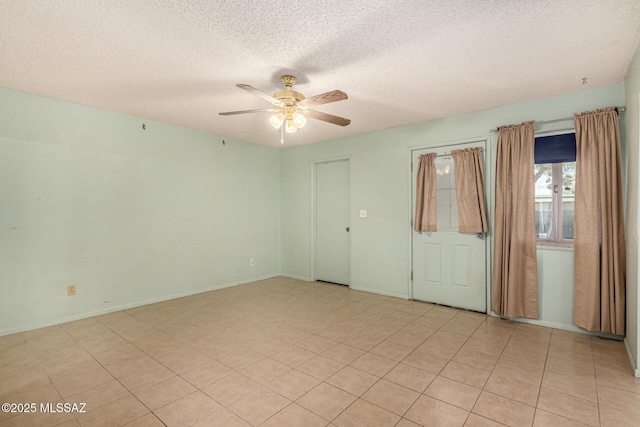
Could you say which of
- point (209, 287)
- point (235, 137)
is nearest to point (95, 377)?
point (209, 287)

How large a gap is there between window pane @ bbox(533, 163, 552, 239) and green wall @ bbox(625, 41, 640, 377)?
0.68 m

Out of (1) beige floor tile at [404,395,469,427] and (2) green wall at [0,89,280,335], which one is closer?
(1) beige floor tile at [404,395,469,427]

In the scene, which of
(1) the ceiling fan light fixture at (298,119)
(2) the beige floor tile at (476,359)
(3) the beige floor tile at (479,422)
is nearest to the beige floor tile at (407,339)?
(2) the beige floor tile at (476,359)

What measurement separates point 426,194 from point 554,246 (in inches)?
60.5

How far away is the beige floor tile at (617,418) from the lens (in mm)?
1846

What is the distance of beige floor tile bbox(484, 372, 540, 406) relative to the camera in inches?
82.7

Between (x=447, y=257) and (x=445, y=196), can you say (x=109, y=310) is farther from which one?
(x=445, y=196)

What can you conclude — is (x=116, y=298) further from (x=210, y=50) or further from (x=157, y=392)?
(x=210, y=50)

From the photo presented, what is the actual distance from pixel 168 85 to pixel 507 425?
12.6 feet

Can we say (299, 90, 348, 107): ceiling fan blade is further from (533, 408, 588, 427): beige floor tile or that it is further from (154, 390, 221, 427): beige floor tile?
(533, 408, 588, 427): beige floor tile

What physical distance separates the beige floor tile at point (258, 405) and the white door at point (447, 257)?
9.18ft

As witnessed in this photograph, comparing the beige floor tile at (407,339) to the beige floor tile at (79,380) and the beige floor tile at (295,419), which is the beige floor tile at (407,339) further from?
the beige floor tile at (79,380)

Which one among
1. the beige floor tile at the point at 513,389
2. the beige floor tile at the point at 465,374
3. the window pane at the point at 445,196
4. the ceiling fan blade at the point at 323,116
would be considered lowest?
the beige floor tile at the point at 513,389

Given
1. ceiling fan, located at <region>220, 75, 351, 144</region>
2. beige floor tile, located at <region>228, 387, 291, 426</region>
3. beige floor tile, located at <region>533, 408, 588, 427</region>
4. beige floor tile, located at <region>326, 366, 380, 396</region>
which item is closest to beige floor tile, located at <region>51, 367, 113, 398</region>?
beige floor tile, located at <region>228, 387, 291, 426</region>
